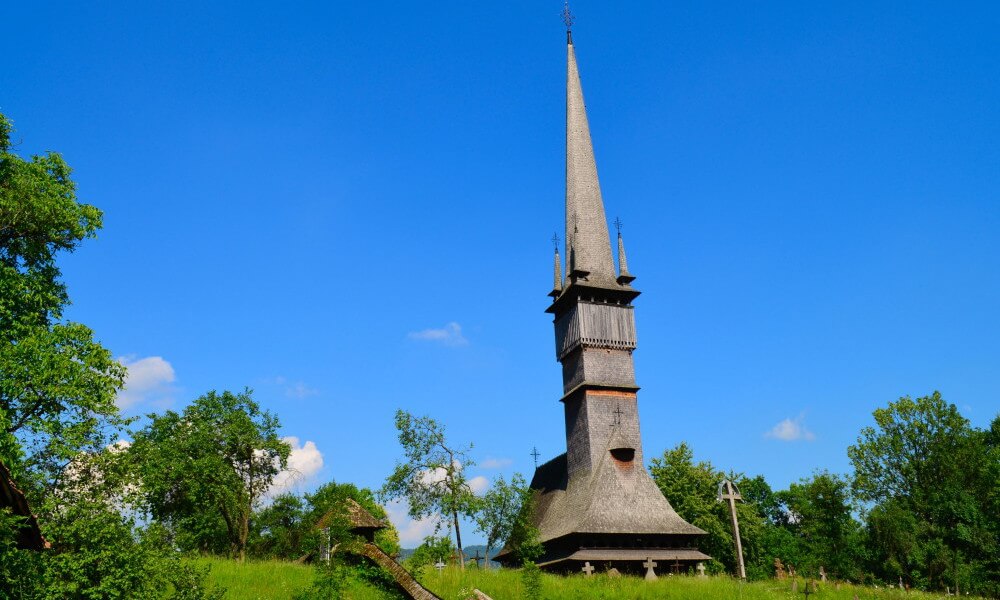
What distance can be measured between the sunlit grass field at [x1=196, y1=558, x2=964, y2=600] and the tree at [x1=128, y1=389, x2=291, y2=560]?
13.1m

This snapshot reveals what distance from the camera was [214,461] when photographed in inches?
1633

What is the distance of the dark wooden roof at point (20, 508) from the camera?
926 centimetres

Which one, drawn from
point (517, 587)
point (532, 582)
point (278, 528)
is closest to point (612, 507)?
point (517, 587)

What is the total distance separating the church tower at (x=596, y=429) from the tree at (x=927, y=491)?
18188mm

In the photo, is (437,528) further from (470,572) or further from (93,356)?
(93,356)

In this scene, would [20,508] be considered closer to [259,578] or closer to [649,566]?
[259,578]

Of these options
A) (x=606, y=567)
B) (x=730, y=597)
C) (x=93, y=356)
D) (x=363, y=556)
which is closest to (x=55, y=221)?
(x=93, y=356)

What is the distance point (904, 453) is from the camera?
5725 cm

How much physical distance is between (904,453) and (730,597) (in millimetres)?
37511

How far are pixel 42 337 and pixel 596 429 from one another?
2957 cm

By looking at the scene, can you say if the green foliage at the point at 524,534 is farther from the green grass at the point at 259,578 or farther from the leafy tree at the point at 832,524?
the leafy tree at the point at 832,524

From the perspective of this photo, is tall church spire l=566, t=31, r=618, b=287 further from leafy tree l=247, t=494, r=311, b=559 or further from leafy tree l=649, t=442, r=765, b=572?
leafy tree l=247, t=494, r=311, b=559

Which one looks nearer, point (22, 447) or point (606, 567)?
point (22, 447)

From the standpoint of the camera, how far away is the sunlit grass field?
24344 mm
